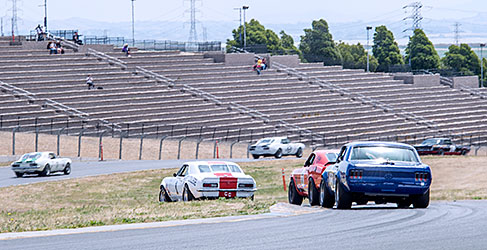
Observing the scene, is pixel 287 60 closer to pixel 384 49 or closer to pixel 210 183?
pixel 384 49

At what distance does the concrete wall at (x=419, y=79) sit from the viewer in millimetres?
87562

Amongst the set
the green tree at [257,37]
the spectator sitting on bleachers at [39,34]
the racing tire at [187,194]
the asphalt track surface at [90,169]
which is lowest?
the asphalt track surface at [90,169]

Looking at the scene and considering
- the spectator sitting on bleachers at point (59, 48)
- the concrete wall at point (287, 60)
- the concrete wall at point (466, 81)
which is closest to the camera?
the spectator sitting on bleachers at point (59, 48)

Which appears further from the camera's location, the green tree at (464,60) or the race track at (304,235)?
the green tree at (464,60)

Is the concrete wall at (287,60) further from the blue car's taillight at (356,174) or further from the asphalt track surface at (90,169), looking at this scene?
the blue car's taillight at (356,174)

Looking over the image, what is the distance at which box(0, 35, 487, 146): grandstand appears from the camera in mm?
59688

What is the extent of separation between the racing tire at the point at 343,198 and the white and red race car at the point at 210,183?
229 inches

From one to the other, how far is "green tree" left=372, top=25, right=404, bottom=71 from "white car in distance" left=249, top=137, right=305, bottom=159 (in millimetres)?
76173

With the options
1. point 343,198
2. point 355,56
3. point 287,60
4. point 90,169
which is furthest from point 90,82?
point 355,56

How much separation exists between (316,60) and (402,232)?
80.9m

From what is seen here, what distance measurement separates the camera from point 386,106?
7606 centimetres

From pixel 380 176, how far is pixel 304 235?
216 inches

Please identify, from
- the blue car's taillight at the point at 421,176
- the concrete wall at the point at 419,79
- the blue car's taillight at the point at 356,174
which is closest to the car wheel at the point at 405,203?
the blue car's taillight at the point at 421,176

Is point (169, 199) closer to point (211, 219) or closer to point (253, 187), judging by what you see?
point (253, 187)
